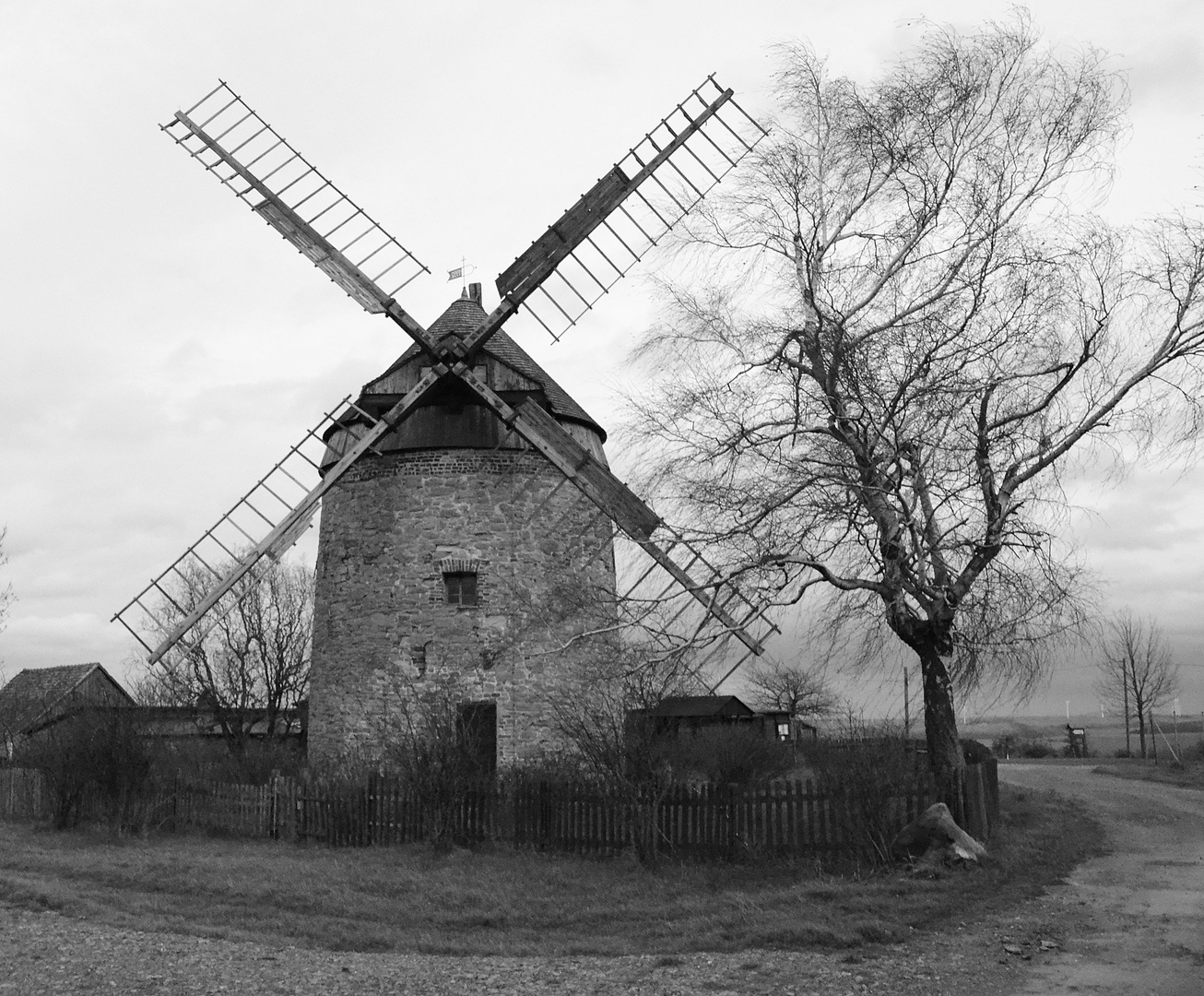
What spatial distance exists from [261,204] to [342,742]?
9.25 metres

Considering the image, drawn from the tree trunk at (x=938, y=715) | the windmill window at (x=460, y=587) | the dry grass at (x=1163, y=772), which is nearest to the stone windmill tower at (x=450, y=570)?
the windmill window at (x=460, y=587)

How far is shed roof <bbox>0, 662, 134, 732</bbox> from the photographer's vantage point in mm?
34531

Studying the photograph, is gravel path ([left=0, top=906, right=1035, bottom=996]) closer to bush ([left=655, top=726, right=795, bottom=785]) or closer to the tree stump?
the tree stump

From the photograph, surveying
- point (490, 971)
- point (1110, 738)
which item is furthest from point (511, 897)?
point (1110, 738)

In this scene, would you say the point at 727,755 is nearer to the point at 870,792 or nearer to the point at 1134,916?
the point at 870,792

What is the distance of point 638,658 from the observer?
12203 mm

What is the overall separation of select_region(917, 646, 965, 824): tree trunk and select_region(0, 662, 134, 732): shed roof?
2853 cm

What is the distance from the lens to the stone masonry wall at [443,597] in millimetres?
17375

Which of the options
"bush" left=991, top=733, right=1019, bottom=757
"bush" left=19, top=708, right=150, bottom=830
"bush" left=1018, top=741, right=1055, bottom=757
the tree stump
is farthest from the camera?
"bush" left=991, top=733, right=1019, bottom=757

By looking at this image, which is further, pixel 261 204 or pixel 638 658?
pixel 261 204

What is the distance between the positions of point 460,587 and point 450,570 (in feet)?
1.20

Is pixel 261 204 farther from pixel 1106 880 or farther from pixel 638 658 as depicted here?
pixel 1106 880

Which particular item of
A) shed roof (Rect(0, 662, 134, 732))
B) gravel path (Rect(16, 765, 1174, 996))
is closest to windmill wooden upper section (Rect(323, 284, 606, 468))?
gravel path (Rect(16, 765, 1174, 996))

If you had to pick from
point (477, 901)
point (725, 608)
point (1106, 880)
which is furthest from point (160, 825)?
point (1106, 880)
